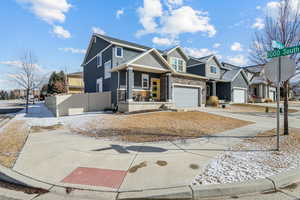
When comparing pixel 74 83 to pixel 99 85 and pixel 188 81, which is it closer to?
pixel 99 85

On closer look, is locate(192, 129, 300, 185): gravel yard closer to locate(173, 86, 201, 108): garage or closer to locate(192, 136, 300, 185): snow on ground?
locate(192, 136, 300, 185): snow on ground

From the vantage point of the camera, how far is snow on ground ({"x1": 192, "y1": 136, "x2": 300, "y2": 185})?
319 centimetres

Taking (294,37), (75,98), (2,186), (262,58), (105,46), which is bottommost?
(2,186)

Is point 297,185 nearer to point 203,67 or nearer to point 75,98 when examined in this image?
point 75,98

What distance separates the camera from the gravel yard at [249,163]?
10.5 ft

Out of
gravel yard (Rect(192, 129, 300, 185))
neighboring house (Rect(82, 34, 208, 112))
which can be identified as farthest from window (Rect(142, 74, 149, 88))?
gravel yard (Rect(192, 129, 300, 185))

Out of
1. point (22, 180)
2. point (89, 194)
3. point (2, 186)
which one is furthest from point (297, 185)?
point (2, 186)

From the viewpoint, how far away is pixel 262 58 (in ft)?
23.6

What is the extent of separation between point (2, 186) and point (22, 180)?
1.15 ft

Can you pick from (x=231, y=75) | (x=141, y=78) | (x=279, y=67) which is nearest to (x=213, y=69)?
(x=231, y=75)

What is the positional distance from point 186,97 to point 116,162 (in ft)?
49.5

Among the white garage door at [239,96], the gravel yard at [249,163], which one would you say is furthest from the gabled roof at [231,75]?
the gravel yard at [249,163]

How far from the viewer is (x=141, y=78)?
52.1ft

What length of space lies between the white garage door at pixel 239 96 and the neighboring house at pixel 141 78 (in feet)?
26.8
